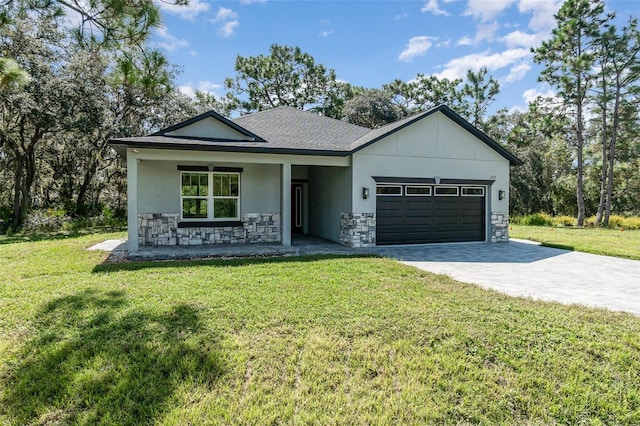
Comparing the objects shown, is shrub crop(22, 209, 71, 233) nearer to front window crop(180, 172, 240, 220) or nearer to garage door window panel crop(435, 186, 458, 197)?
front window crop(180, 172, 240, 220)

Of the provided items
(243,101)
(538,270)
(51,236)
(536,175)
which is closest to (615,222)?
(536,175)

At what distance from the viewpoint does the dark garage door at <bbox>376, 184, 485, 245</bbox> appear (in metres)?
12.4

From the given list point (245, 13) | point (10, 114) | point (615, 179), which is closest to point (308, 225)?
point (245, 13)

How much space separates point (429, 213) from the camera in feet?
42.2

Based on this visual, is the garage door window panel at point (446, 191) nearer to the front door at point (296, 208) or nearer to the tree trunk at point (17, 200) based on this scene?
the front door at point (296, 208)

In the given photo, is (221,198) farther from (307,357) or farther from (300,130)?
(307,357)

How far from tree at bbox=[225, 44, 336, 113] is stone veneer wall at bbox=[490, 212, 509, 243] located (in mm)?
21530

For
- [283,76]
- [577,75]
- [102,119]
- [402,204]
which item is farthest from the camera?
[283,76]

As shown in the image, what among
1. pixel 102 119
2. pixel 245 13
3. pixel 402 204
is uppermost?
pixel 245 13

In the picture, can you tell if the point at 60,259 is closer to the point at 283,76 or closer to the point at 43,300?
the point at 43,300

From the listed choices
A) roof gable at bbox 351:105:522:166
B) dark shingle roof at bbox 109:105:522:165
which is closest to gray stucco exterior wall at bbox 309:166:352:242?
roof gable at bbox 351:105:522:166

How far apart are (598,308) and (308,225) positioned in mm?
11197

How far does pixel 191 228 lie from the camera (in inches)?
458

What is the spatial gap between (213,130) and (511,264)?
9.47 meters
